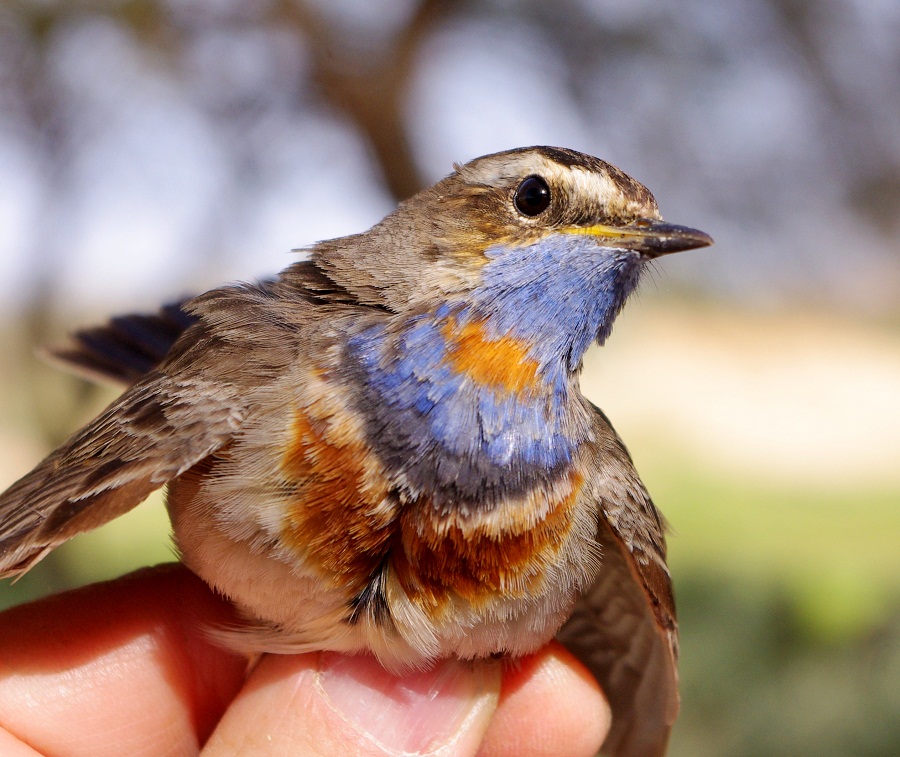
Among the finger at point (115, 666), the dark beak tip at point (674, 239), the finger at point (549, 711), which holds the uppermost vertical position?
the dark beak tip at point (674, 239)

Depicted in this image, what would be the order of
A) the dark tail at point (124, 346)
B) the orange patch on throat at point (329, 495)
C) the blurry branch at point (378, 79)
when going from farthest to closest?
the blurry branch at point (378, 79) < the dark tail at point (124, 346) < the orange patch on throat at point (329, 495)

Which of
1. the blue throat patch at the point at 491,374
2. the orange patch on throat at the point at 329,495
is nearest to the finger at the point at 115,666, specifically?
the orange patch on throat at the point at 329,495

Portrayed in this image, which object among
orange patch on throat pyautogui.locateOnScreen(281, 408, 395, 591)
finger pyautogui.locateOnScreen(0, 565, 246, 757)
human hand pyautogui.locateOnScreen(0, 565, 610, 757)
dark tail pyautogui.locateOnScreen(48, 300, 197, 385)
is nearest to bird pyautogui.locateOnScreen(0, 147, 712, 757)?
orange patch on throat pyautogui.locateOnScreen(281, 408, 395, 591)

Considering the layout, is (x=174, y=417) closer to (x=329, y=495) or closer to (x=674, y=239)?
(x=329, y=495)

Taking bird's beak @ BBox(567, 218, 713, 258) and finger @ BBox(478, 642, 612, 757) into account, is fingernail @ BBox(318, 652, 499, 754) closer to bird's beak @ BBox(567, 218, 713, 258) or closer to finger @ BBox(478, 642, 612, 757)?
finger @ BBox(478, 642, 612, 757)

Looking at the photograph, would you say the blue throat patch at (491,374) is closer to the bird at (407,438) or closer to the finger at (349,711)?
the bird at (407,438)

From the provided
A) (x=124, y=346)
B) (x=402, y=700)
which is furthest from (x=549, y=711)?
(x=124, y=346)
